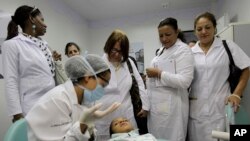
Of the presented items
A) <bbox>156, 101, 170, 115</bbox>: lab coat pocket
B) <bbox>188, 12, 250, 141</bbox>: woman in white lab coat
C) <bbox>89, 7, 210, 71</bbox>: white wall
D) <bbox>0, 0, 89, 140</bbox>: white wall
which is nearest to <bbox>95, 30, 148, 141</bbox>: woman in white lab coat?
<bbox>156, 101, 170, 115</bbox>: lab coat pocket

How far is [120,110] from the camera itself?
1895mm

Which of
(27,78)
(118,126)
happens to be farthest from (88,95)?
(27,78)

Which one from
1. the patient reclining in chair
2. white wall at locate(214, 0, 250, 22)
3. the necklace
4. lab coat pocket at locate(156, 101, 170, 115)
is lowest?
the patient reclining in chair

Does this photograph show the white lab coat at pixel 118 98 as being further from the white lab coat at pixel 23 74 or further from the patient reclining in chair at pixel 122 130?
the white lab coat at pixel 23 74

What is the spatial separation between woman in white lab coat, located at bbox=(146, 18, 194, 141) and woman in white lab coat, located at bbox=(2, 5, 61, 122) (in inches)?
32.8

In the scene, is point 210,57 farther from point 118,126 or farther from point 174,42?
point 118,126

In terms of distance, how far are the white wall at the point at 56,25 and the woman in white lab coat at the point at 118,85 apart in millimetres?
1849

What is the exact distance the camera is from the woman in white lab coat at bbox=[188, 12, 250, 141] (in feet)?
5.76

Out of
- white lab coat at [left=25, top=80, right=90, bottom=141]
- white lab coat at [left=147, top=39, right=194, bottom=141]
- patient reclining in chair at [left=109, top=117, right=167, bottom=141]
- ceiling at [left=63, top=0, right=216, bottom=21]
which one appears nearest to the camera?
white lab coat at [left=25, top=80, right=90, bottom=141]

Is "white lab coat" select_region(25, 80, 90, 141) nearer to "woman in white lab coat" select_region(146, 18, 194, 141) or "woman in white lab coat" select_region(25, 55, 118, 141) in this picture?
"woman in white lab coat" select_region(25, 55, 118, 141)

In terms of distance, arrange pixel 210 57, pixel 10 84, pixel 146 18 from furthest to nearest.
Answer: pixel 146 18
pixel 210 57
pixel 10 84

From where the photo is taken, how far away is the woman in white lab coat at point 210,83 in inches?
69.1

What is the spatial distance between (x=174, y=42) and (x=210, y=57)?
30 centimetres

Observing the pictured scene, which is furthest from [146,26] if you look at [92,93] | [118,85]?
[92,93]
